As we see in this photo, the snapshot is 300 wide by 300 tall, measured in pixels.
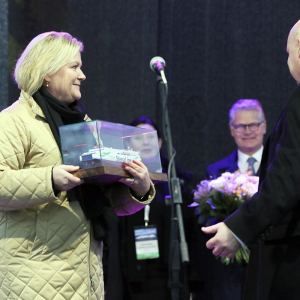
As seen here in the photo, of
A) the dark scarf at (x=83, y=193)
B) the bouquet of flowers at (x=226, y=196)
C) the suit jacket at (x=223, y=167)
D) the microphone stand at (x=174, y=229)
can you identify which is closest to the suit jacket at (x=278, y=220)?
the dark scarf at (x=83, y=193)

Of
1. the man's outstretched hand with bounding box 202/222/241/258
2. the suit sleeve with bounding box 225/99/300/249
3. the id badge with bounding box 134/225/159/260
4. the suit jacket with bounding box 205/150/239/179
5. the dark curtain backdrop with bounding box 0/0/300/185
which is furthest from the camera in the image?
the dark curtain backdrop with bounding box 0/0/300/185

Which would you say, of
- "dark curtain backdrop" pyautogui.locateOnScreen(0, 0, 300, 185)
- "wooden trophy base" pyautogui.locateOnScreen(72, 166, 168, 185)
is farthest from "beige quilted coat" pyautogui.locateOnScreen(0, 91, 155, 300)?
"dark curtain backdrop" pyautogui.locateOnScreen(0, 0, 300, 185)

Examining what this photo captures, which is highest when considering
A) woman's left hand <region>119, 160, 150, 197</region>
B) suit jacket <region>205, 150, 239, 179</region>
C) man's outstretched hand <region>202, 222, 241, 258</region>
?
woman's left hand <region>119, 160, 150, 197</region>

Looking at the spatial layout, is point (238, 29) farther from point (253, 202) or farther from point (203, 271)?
point (253, 202)

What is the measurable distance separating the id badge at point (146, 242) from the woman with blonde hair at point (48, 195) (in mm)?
1261

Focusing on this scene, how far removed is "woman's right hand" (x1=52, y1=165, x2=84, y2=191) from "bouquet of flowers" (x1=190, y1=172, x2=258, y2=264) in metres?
1.29

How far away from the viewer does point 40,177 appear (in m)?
1.62

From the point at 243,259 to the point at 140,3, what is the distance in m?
2.43

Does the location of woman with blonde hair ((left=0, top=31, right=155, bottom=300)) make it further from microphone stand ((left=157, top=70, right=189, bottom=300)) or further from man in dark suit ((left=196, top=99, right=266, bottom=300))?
man in dark suit ((left=196, top=99, right=266, bottom=300))

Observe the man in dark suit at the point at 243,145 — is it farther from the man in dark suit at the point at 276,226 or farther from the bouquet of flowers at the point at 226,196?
the man in dark suit at the point at 276,226

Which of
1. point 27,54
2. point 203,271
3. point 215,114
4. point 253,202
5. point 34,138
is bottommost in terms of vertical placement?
point 203,271

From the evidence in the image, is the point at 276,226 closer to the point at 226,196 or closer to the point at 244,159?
the point at 226,196

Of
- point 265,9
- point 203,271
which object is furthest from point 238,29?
point 203,271

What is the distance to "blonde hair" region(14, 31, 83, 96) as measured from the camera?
73.4 inches
